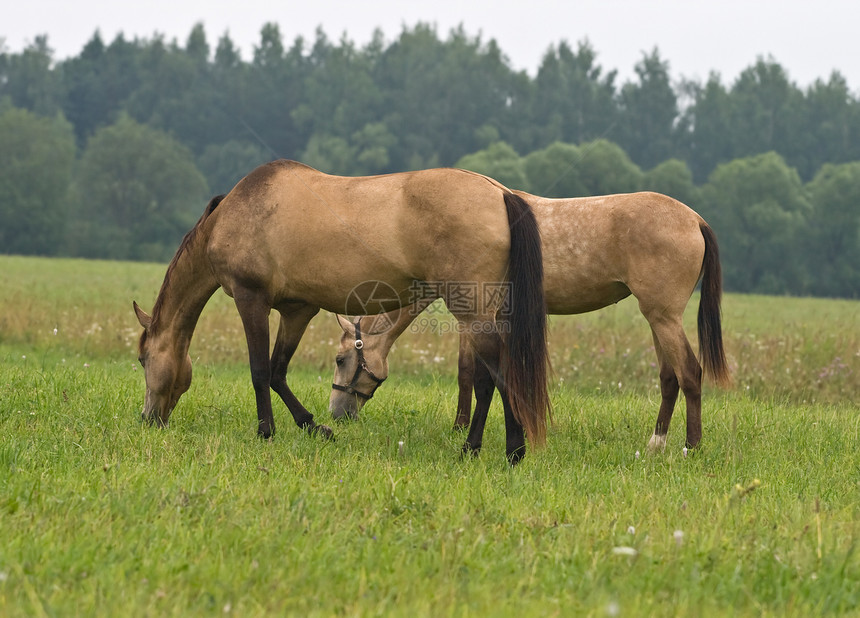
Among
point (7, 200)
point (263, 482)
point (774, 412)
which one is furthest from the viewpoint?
point (7, 200)

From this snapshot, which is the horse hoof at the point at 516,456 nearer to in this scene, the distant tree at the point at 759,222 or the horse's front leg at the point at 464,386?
the horse's front leg at the point at 464,386

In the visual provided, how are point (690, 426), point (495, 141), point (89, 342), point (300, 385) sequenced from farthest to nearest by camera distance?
1. point (495, 141)
2. point (89, 342)
3. point (300, 385)
4. point (690, 426)

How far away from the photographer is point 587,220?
673 cm

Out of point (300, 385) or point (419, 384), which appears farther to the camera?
point (419, 384)

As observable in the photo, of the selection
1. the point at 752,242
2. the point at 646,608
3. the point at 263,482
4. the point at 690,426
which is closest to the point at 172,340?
the point at 263,482

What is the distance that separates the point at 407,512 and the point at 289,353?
3.03 m

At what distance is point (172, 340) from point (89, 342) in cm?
551

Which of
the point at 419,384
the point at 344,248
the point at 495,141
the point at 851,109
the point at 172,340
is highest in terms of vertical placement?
the point at 851,109

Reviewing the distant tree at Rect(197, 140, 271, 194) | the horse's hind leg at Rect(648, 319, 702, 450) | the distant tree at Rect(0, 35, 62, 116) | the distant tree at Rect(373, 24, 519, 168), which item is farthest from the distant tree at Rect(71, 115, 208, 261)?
the horse's hind leg at Rect(648, 319, 702, 450)

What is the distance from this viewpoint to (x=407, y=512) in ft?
13.6

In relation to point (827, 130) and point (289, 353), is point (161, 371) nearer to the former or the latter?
point (289, 353)

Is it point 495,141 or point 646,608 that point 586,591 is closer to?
point 646,608

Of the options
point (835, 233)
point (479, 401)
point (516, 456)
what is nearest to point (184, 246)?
point (479, 401)

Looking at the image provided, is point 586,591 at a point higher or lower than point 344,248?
lower
